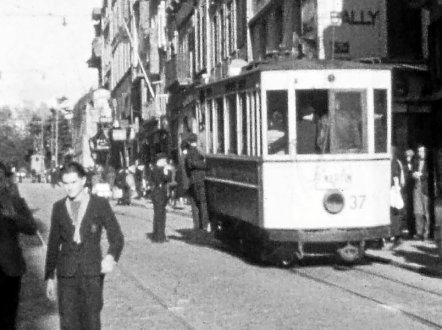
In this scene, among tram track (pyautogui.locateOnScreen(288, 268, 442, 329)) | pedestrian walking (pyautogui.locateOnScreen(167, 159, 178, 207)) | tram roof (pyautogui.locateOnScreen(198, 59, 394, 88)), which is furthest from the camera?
pedestrian walking (pyautogui.locateOnScreen(167, 159, 178, 207))

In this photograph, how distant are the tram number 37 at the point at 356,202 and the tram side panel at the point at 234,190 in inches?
52.0

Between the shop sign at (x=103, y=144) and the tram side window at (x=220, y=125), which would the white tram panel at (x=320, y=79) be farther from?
the shop sign at (x=103, y=144)

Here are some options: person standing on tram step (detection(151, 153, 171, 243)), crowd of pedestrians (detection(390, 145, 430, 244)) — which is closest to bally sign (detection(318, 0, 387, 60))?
crowd of pedestrians (detection(390, 145, 430, 244))

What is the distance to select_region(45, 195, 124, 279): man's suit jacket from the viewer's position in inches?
334

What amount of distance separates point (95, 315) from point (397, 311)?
15.6ft

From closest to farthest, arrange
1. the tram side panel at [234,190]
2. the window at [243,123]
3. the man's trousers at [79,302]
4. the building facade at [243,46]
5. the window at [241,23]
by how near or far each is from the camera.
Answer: the man's trousers at [79,302] → the tram side panel at [234,190] → the window at [243,123] → the building facade at [243,46] → the window at [241,23]

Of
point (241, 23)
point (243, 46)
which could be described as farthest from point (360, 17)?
point (241, 23)

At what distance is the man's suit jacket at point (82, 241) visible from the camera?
848 cm

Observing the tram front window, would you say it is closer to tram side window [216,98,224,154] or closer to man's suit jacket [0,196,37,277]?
tram side window [216,98,224,154]

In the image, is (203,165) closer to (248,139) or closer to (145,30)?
(248,139)

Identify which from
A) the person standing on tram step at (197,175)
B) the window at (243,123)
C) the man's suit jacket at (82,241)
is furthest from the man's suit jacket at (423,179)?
the man's suit jacket at (82,241)

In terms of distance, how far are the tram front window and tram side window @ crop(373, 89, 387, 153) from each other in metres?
0.21

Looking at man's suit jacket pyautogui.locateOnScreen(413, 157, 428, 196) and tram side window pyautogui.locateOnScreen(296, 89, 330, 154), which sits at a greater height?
tram side window pyautogui.locateOnScreen(296, 89, 330, 154)

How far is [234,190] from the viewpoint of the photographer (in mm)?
18891
